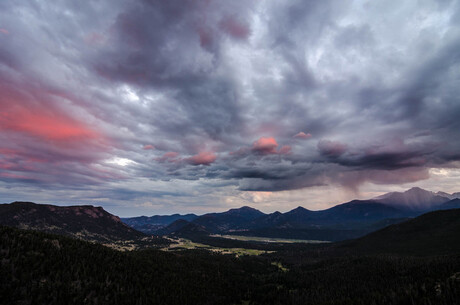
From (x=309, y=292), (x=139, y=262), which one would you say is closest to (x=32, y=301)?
(x=139, y=262)

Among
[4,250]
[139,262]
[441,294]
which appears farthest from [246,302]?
[4,250]

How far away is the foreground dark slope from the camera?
318ft

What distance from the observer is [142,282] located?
458 ft

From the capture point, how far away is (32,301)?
287 ft

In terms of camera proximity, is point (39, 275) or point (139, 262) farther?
point (139, 262)

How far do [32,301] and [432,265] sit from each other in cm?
27577

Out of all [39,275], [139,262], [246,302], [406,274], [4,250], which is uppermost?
[4,250]

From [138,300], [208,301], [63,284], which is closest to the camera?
[63,284]

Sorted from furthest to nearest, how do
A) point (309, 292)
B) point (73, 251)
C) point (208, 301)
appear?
1. point (309, 292)
2. point (208, 301)
3. point (73, 251)

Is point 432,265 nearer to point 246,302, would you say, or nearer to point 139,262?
point 246,302

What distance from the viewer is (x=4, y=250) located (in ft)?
336

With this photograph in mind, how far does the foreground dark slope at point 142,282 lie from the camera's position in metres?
97.1

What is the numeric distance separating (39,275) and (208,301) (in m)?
101

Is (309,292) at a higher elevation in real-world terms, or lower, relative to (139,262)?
lower
